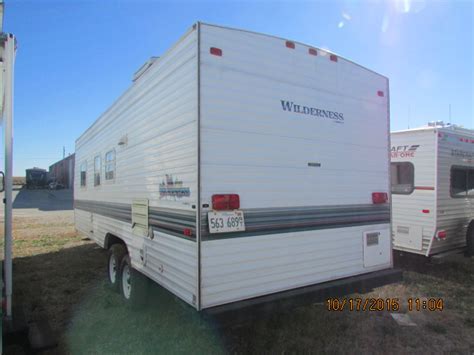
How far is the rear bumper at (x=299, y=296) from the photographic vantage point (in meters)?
3.02

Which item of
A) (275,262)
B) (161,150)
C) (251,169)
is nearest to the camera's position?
(251,169)

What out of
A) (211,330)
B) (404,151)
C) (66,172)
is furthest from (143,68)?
(66,172)

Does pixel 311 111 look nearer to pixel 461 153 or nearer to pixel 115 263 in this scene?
pixel 115 263

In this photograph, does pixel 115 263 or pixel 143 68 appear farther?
pixel 115 263

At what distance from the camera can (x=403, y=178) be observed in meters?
6.87

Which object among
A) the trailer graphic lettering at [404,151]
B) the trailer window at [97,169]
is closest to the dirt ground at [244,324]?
the trailer window at [97,169]

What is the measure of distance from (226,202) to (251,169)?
1.36 ft

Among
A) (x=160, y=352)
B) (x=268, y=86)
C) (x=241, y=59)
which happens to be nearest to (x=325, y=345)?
(x=160, y=352)

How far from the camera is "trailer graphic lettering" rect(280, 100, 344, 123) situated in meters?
3.62

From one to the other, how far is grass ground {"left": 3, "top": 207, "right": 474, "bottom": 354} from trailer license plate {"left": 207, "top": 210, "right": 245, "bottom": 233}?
2.39ft

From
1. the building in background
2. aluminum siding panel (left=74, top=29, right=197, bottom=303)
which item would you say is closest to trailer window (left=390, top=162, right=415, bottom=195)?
aluminum siding panel (left=74, top=29, right=197, bottom=303)

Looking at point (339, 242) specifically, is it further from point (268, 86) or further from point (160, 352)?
point (160, 352)

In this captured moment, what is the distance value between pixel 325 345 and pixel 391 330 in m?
0.95
